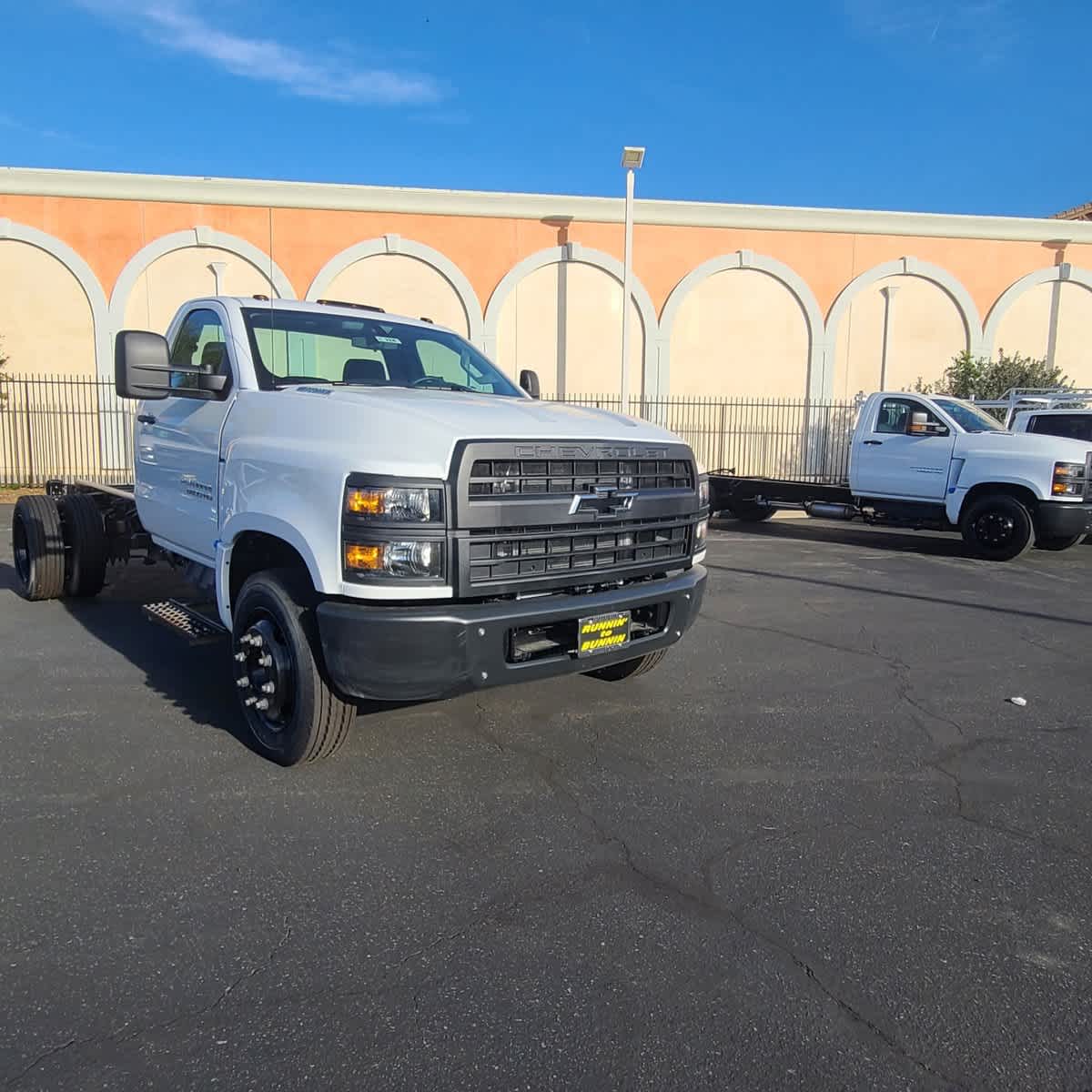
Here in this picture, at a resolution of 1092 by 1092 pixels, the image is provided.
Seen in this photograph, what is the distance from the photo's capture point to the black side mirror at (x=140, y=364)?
4656 millimetres

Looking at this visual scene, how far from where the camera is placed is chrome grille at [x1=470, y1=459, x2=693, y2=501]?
374 centimetres

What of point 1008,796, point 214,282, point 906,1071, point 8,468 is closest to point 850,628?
point 1008,796

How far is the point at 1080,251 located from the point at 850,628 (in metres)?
21.1

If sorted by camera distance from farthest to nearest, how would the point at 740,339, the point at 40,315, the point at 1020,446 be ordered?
the point at 740,339 < the point at 40,315 < the point at 1020,446

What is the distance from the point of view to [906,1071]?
229 centimetres

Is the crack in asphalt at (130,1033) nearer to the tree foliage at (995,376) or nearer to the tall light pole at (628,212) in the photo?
the tall light pole at (628,212)

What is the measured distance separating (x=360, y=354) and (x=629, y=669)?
8.20ft

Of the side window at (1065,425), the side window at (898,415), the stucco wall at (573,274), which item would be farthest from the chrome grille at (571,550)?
the stucco wall at (573,274)

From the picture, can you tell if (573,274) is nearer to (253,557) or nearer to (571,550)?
(253,557)

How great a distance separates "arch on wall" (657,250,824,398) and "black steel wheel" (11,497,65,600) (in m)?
16.7

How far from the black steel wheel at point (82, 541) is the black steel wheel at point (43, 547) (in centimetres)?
6

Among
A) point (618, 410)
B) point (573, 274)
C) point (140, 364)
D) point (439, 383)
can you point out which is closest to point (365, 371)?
point (439, 383)

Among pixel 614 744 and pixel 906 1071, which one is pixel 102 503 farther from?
pixel 906 1071

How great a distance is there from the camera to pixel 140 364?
464 cm
